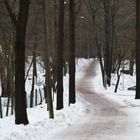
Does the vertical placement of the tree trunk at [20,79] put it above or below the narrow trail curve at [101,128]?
above

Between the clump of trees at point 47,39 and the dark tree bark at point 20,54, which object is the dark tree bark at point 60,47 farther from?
the dark tree bark at point 20,54

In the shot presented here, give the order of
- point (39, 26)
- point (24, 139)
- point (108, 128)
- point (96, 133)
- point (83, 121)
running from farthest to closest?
point (39, 26) < point (83, 121) < point (108, 128) < point (96, 133) < point (24, 139)

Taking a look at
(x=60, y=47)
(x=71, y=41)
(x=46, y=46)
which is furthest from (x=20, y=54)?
(x=71, y=41)

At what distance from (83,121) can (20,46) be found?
5.26 meters

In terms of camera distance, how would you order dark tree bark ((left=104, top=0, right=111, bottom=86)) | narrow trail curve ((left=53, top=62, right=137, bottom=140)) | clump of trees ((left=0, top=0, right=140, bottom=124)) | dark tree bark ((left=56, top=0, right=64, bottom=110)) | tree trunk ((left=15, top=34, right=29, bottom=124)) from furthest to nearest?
dark tree bark ((left=104, top=0, right=111, bottom=86)) < dark tree bark ((left=56, top=0, right=64, bottom=110)) < clump of trees ((left=0, top=0, right=140, bottom=124)) < tree trunk ((left=15, top=34, right=29, bottom=124)) < narrow trail curve ((left=53, top=62, right=137, bottom=140))

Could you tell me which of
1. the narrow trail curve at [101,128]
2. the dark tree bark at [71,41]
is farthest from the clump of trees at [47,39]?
the narrow trail curve at [101,128]

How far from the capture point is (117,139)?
1460cm

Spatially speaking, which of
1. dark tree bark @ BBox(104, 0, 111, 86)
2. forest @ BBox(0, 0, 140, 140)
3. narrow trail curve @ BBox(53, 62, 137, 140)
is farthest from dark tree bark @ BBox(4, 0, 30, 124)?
dark tree bark @ BBox(104, 0, 111, 86)

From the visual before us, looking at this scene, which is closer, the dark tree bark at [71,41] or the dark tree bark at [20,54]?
the dark tree bark at [20,54]

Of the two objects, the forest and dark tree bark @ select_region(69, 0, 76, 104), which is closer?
the forest

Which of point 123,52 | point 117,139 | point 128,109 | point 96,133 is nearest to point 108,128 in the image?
point 96,133

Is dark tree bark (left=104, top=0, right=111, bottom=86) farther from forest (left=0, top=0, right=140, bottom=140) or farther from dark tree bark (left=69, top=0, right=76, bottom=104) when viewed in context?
dark tree bark (left=69, top=0, right=76, bottom=104)

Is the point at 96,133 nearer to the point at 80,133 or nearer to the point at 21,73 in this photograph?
the point at 80,133

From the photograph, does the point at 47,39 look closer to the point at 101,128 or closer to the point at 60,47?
the point at 101,128
